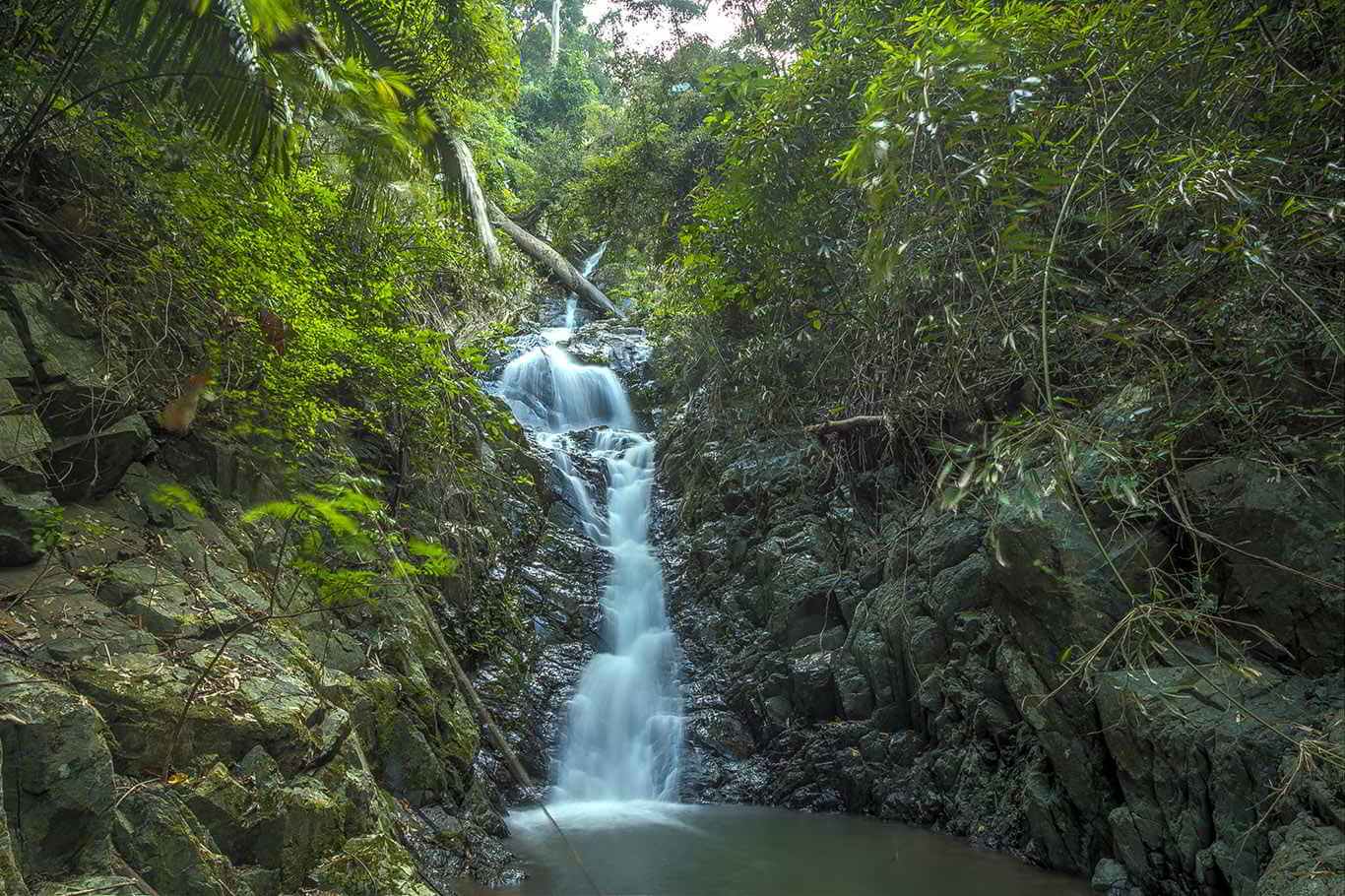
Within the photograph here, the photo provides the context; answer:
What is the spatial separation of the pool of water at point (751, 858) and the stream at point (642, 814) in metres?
0.02

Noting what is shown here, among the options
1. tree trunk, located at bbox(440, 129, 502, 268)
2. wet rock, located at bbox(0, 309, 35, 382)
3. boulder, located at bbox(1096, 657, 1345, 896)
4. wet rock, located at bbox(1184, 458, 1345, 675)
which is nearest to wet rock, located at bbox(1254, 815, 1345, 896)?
boulder, located at bbox(1096, 657, 1345, 896)

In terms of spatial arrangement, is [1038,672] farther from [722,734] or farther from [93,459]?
[93,459]

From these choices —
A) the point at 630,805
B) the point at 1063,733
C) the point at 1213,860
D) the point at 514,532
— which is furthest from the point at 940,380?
the point at 514,532

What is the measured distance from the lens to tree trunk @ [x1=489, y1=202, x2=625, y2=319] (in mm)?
15973

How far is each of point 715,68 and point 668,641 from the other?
7.14 m

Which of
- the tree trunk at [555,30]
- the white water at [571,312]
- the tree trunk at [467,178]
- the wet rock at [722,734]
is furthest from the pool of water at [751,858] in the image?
the tree trunk at [555,30]

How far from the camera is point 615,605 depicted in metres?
11.0

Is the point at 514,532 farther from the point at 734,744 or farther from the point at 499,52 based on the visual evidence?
the point at 499,52

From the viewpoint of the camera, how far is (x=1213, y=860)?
4945mm

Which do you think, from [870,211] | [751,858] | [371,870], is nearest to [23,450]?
[371,870]

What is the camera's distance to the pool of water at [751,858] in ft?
19.2

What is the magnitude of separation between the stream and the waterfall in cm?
2

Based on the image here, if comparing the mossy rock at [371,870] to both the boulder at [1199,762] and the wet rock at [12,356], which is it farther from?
the boulder at [1199,762]

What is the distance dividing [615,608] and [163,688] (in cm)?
774
